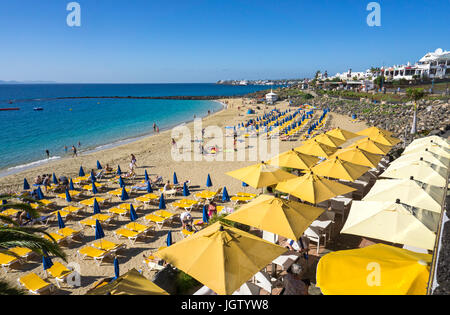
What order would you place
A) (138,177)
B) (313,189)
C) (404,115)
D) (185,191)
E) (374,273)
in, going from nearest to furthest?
(374,273) < (313,189) < (185,191) < (138,177) < (404,115)

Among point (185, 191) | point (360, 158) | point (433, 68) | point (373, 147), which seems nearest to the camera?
point (360, 158)

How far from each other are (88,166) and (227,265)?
18.5m

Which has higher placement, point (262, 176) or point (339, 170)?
point (339, 170)

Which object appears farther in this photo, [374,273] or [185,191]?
[185,191]

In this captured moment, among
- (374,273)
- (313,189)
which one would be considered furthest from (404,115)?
(374,273)

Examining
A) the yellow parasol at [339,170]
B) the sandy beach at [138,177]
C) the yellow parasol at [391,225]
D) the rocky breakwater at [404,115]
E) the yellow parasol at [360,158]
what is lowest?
the sandy beach at [138,177]

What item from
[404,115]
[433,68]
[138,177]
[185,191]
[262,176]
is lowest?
[138,177]

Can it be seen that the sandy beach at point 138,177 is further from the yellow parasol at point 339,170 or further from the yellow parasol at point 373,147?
the yellow parasol at point 373,147

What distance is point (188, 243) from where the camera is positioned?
466 cm

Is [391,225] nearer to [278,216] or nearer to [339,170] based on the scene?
[278,216]

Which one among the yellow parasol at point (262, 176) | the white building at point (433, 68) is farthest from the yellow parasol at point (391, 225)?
the white building at point (433, 68)

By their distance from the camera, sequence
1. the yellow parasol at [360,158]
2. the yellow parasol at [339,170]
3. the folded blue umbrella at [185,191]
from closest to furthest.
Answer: the yellow parasol at [339,170] < the yellow parasol at [360,158] < the folded blue umbrella at [185,191]

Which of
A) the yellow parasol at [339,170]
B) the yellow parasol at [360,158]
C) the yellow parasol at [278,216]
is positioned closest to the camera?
the yellow parasol at [278,216]
